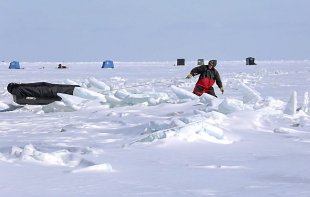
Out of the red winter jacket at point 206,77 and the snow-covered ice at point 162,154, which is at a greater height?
the red winter jacket at point 206,77

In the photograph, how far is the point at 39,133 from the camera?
6832 mm

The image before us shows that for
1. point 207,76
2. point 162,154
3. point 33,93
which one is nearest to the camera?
point 162,154

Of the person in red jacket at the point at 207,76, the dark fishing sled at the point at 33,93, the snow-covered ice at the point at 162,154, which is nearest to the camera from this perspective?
the snow-covered ice at the point at 162,154

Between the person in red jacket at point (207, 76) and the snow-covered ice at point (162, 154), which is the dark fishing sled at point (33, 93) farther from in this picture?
the person in red jacket at point (207, 76)

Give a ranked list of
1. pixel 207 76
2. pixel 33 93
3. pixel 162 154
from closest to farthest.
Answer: pixel 162 154
pixel 207 76
pixel 33 93

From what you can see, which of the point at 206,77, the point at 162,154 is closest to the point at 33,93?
the point at 206,77

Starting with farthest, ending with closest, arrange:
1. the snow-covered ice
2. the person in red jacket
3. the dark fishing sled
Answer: the dark fishing sled, the person in red jacket, the snow-covered ice

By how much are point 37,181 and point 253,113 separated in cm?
427

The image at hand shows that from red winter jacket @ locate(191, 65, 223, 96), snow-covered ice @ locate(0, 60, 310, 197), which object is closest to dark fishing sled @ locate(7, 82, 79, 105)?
snow-covered ice @ locate(0, 60, 310, 197)

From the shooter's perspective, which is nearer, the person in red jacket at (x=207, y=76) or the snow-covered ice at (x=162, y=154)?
the snow-covered ice at (x=162, y=154)

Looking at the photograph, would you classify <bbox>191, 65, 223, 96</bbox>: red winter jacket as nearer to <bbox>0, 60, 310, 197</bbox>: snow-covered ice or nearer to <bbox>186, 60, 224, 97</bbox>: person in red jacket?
<bbox>186, 60, 224, 97</bbox>: person in red jacket

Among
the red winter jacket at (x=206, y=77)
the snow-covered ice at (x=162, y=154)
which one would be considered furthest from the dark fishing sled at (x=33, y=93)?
the red winter jacket at (x=206, y=77)

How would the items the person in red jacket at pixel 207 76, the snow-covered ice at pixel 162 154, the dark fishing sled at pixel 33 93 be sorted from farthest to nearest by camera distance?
1. the dark fishing sled at pixel 33 93
2. the person in red jacket at pixel 207 76
3. the snow-covered ice at pixel 162 154

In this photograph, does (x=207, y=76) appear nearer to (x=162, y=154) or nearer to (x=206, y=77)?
(x=206, y=77)
